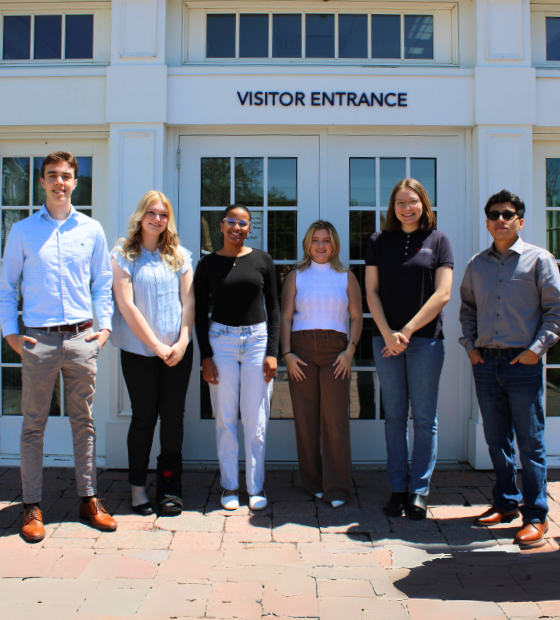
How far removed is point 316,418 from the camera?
3.85m

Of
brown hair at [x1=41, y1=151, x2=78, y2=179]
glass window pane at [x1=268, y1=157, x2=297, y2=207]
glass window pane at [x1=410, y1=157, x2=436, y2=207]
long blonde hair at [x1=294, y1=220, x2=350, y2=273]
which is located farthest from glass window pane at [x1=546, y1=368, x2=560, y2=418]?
brown hair at [x1=41, y1=151, x2=78, y2=179]

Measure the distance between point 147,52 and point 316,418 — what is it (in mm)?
3141

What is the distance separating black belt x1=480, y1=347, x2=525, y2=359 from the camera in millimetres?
3309

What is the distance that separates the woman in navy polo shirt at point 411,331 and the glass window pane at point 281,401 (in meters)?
1.17

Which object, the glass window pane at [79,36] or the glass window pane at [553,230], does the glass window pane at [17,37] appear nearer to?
the glass window pane at [79,36]

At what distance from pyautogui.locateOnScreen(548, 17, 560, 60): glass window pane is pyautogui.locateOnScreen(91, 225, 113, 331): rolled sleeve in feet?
13.0

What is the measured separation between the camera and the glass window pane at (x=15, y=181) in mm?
4598

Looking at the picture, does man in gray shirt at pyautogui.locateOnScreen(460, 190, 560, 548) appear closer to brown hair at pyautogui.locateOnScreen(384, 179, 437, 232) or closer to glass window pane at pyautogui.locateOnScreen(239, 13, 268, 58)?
brown hair at pyautogui.locateOnScreen(384, 179, 437, 232)

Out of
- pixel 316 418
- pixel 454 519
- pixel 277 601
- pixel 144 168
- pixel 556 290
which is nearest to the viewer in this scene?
pixel 277 601

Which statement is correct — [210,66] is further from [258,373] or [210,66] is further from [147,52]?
[258,373]

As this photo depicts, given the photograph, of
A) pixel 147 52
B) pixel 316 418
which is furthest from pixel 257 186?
pixel 316 418

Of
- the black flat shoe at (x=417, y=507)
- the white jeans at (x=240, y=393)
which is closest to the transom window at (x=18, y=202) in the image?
the white jeans at (x=240, y=393)

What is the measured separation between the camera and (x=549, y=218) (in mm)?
4590

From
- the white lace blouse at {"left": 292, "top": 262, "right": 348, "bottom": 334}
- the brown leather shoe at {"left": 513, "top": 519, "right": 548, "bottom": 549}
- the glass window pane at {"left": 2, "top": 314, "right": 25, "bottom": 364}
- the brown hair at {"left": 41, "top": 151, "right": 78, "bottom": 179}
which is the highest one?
the brown hair at {"left": 41, "top": 151, "right": 78, "bottom": 179}
